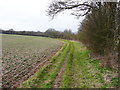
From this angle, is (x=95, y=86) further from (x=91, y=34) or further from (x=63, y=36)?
(x=63, y=36)

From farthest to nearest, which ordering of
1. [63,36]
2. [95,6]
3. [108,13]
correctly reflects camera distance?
[63,36] < [95,6] < [108,13]

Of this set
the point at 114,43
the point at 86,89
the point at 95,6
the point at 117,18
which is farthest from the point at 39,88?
the point at 95,6

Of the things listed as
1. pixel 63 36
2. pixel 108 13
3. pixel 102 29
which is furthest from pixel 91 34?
pixel 63 36

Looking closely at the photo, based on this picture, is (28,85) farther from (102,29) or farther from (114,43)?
(102,29)

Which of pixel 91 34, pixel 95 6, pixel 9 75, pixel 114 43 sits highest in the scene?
pixel 95 6

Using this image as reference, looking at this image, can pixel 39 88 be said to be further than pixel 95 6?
No

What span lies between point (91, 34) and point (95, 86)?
23.0 ft

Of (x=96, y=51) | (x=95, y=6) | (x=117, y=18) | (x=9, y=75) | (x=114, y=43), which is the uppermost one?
(x=95, y=6)

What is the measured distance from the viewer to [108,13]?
9547 millimetres

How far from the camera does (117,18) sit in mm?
7867

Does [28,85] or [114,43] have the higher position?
[114,43]

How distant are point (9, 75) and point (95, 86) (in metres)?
5.83

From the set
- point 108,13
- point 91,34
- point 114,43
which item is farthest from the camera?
point 91,34

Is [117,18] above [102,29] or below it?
above
